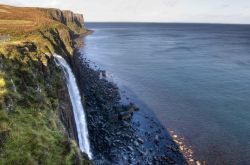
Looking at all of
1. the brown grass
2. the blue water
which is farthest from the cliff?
the blue water

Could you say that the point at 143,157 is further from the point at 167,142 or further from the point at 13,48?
the point at 13,48

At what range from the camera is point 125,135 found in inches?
1625

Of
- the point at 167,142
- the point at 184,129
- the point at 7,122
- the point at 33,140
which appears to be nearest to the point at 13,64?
the point at 7,122

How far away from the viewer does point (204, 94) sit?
60.3 metres

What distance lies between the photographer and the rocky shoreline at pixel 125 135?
36.3m

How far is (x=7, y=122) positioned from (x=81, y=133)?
17898 millimetres

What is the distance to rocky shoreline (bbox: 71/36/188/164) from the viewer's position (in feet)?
119

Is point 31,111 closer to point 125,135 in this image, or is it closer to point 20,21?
point 125,135

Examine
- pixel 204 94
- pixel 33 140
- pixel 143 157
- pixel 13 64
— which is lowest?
pixel 143 157

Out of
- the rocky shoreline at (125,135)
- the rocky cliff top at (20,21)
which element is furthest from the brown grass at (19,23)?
the rocky shoreline at (125,135)

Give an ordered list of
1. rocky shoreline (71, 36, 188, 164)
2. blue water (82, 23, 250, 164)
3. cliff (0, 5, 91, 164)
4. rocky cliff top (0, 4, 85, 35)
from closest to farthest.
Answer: cliff (0, 5, 91, 164)
rocky shoreline (71, 36, 188, 164)
blue water (82, 23, 250, 164)
rocky cliff top (0, 4, 85, 35)

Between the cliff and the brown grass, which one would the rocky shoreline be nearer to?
the cliff

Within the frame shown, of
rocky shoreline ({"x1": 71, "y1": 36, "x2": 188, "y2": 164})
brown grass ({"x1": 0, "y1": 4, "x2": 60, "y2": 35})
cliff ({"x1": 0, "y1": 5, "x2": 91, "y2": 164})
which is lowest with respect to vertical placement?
rocky shoreline ({"x1": 71, "y1": 36, "x2": 188, "y2": 164})

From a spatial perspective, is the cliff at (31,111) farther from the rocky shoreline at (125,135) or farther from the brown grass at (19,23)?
the brown grass at (19,23)
